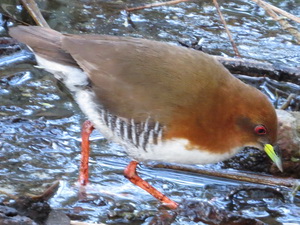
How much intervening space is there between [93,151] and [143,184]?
2.62 ft

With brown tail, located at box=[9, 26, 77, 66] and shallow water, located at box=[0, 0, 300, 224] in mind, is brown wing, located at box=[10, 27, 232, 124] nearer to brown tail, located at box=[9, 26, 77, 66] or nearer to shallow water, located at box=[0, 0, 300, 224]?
brown tail, located at box=[9, 26, 77, 66]

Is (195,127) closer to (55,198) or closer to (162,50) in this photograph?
(162,50)

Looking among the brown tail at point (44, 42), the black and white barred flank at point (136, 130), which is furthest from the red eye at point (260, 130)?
the brown tail at point (44, 42)

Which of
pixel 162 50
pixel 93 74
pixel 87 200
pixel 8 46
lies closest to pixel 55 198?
pixel 87 200

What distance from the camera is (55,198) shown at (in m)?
5.07

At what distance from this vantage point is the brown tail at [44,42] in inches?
198

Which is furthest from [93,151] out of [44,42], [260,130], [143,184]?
[260,130]

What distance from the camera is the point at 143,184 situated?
17.3ft

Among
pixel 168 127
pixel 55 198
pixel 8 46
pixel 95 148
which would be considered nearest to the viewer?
pixel 168 127

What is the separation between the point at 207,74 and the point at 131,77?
51 cm

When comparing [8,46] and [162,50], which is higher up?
[162,50]

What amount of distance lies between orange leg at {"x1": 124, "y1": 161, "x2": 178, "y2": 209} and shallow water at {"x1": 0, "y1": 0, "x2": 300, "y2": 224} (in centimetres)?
9

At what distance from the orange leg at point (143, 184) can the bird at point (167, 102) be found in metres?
0.32

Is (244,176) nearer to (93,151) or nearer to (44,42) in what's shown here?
(93,151)
